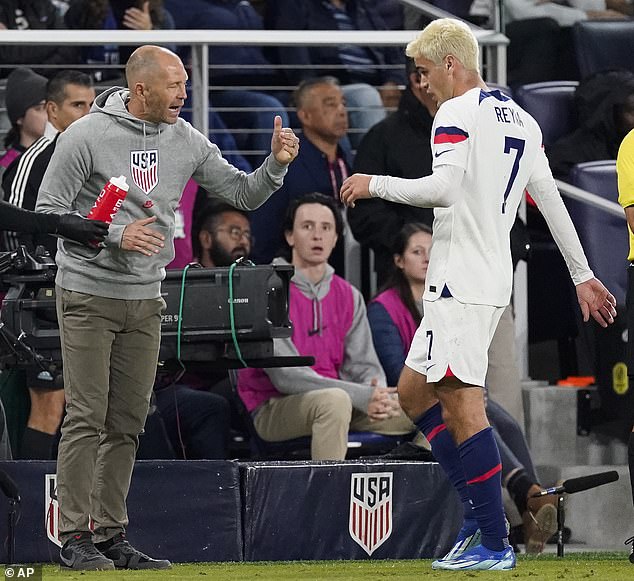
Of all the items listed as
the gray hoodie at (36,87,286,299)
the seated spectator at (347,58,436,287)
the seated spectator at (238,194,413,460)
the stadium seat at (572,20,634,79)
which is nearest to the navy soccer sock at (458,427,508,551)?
the gray hoodie at (36,87,286,299)

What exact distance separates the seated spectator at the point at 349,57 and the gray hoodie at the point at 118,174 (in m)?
3.51

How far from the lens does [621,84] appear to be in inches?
355

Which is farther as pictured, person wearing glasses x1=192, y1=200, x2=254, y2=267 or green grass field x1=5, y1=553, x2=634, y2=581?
person wearing glasses x1=192, y1=200, x2=254, y2=267

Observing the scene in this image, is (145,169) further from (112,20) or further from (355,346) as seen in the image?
(112,20)

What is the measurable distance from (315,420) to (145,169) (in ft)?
6.79

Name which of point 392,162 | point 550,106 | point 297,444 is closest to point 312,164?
point 392,162

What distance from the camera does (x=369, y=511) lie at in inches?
259

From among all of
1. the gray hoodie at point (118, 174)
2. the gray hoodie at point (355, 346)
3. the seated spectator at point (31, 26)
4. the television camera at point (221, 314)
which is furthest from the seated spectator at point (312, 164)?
the gray hoodie at point (118, 174)

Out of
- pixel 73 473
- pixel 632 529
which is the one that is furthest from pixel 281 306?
pixel 632 529

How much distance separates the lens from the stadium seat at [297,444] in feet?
25.2

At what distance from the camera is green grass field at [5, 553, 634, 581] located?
17.4 ft

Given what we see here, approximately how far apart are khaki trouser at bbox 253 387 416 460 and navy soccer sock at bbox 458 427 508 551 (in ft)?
6.44

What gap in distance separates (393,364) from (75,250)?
2.77 metres

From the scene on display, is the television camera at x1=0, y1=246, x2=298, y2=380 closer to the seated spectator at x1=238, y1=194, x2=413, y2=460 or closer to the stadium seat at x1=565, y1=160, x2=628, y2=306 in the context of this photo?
the seated spectator at x1=238, y1=194, x2=413, y2=460
